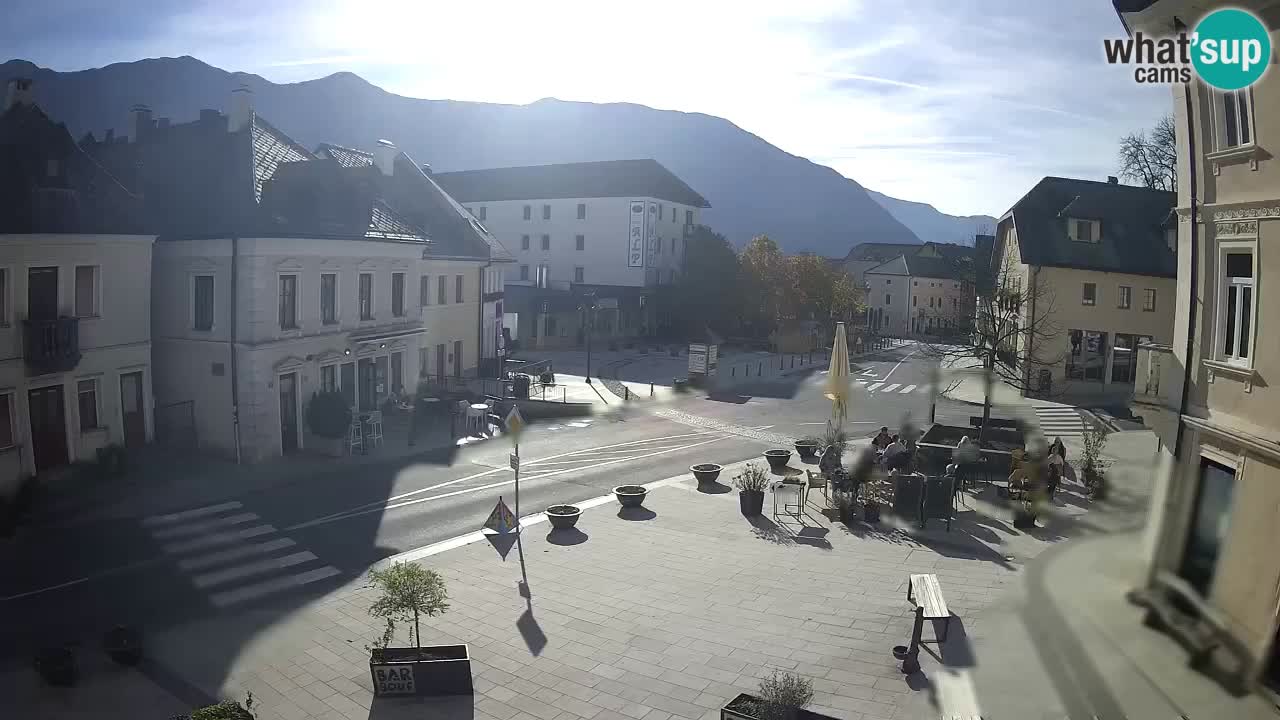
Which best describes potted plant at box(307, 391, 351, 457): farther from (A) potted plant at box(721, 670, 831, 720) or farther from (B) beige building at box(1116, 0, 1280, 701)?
(B) beige building at box(1116, 0, 1280, 701)

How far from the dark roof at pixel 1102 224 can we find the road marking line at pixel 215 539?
3409cm

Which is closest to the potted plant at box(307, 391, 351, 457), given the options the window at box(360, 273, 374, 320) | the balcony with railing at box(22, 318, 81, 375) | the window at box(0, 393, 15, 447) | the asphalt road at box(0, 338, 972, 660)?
→ the asphalt road at box(0, 338, 972, 660)

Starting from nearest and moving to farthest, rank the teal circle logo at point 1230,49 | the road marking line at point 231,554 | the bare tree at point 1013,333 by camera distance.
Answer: the teal circle logo at point 1230,49 < the road marking line at point 231,554 < the bare tree at point 1013,333

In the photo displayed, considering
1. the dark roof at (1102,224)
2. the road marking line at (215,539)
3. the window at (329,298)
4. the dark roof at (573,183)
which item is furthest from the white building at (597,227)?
the road marking line at (215,539)

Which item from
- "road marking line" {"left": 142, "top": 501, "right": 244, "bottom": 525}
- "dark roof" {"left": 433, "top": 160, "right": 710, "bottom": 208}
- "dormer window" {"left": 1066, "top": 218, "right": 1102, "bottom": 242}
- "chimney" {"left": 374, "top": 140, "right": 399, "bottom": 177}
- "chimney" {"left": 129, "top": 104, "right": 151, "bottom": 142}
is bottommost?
"road marking line" {"left": 142, "top": 501, "right": 244, "bottom": 525}

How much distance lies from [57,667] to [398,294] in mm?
20673

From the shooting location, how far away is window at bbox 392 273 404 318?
97.3 feet

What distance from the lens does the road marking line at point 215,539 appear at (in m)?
15.7

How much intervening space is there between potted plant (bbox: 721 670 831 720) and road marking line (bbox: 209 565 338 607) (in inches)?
344

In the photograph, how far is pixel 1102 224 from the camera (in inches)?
1510

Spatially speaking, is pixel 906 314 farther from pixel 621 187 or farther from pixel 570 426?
pixel 570 426

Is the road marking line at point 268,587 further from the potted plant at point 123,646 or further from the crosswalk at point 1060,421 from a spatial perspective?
the crosswalk at point 1060,421

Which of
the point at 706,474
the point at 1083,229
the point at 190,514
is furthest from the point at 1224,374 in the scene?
Result: the point at 1083,229

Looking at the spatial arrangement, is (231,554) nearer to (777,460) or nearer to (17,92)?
(17,92)
